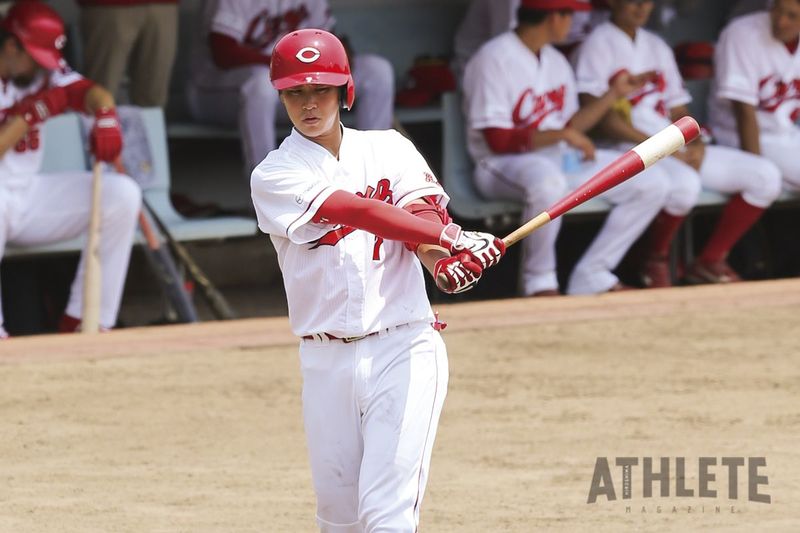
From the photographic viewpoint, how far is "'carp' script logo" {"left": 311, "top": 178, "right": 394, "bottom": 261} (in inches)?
131

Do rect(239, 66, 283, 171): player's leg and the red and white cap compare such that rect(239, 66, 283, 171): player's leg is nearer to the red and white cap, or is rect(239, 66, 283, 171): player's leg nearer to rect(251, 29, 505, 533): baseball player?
the red and white cap

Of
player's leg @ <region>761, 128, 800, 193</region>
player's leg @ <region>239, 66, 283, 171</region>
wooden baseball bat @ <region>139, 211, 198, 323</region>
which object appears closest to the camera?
wooden baseball bat @ <region>139, 211, 198, 323</region>

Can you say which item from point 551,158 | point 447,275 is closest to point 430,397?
point 447,275

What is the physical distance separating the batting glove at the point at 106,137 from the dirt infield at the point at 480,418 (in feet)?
2.50

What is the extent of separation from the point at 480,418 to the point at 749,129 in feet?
10.2

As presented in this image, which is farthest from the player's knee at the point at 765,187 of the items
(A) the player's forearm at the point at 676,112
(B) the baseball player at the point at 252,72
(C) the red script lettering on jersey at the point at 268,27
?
(C) the red script lettering on jersey at the point at 268,27

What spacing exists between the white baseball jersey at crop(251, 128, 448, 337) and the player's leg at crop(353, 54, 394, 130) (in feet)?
13.2

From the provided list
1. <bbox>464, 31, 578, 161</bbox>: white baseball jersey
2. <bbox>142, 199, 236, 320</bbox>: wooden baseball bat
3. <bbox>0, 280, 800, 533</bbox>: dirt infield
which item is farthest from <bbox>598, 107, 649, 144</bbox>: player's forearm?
<bbox>142, 199, 236, 320</bbox>: wooden baseball bat

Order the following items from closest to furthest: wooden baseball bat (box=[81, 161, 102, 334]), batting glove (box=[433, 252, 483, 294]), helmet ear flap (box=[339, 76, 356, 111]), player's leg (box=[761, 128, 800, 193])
→ batting glove (box=[433, 252, 483, 294])
helmet ear flap (box=[339, 76, 356, 111])
wooden baseball bat (box=[81, 161, 102, 334])
player's leg (box=[761, 128, 800, 193])

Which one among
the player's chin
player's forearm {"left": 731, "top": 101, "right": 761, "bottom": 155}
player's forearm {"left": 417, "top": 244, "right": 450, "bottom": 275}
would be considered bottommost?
player's forearm {"left": 731, "top": 101, "right": 761, "bottom": 155}

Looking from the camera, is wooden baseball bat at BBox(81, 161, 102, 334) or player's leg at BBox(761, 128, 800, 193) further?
player's leg at BBox(761, 128, 800, 193)

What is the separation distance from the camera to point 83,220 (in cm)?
653

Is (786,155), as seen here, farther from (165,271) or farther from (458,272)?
(458,272)

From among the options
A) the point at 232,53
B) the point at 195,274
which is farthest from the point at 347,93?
the point at 232,53
